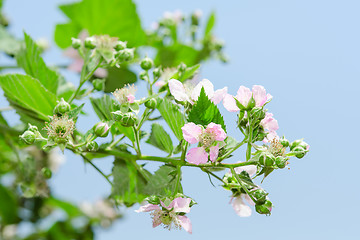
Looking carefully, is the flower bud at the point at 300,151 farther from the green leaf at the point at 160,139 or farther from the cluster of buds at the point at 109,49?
the cluster of buds at the point at 109,49

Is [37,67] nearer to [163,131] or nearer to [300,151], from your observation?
[163,131]

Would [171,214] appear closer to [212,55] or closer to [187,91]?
[187,91]

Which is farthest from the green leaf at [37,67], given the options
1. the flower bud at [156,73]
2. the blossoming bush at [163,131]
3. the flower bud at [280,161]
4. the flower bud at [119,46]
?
the flower bud at [280,161]

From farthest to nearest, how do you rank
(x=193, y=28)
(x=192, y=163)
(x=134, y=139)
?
1. (x=193, y=28)
2. (x=134, y=139)
3. (x=192, y=163)

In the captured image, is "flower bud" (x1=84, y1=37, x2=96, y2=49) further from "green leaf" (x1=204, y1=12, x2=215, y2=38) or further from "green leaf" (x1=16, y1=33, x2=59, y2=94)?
"green leaf" (x1=204, y1=12, x2=215, y2=38)

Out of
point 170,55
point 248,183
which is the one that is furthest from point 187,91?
point 170,55
